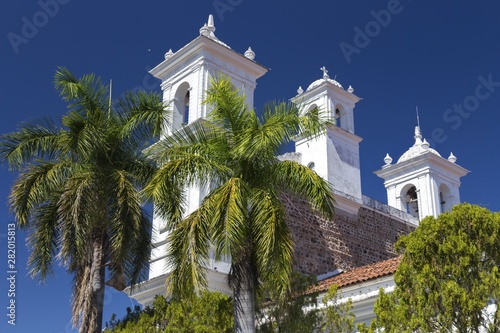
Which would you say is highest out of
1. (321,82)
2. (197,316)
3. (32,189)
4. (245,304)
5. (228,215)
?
(321,82)

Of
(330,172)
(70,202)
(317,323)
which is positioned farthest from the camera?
(330,172)

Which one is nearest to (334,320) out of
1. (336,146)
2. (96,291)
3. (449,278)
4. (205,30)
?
(449,278)

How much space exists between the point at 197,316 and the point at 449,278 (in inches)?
194

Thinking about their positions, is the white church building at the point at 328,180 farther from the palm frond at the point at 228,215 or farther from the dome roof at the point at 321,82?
the palm frond at the point at 228,215

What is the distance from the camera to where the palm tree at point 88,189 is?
13023 mm

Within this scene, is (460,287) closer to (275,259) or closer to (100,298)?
(275,259)

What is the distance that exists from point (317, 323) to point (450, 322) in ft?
9.89

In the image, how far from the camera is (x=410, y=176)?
95.5ft

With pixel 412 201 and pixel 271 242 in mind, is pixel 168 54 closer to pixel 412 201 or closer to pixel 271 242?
pixel 412 201

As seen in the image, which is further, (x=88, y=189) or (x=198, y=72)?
(x=198, y=72)

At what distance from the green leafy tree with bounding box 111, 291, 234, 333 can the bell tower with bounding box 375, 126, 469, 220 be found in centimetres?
1720

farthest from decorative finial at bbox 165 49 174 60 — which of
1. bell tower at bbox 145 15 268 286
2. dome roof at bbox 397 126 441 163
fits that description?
dome roof at bbox 397 126 441 163

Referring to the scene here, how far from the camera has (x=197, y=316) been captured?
1272 cm

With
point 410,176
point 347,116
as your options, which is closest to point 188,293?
point 347,116
